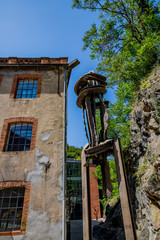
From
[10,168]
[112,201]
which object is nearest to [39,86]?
[10,168]

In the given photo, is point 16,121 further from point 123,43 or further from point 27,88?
point 123,43

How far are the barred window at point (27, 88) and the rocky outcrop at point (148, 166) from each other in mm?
6479

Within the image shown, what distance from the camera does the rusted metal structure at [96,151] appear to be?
3609mm

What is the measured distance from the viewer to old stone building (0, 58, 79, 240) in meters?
6.19

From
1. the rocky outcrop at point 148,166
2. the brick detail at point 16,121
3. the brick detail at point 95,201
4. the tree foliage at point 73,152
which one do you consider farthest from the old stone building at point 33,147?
the tree foliage at point 73,152

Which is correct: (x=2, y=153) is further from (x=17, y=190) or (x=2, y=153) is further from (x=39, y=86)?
(x=39, y=86)

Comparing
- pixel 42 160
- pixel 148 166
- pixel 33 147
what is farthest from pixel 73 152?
pixel 148 166

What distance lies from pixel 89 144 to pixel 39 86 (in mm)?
6394

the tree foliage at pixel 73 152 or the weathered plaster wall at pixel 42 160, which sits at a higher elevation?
the tree foliage at pixel 73 152

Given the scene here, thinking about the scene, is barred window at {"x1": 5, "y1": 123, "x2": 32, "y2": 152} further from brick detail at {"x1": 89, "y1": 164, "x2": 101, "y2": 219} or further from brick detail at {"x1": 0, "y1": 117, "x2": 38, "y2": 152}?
brick detail at {"x1": 89, "y1": 164, "x2": 101, "y2": 219}

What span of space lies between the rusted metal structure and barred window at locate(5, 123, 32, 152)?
4.11 meters

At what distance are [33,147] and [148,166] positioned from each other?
5.56 m

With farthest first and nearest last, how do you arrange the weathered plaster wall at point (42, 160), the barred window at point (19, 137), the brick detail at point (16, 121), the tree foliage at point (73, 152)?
the tree foliage at point (73, 152) < the barred window at point (19, 137) < the brick detail at point (16, 121) < the weathered plaster wall at point (42, 160)

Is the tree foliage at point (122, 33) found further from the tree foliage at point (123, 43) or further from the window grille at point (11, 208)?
the window grille at point (11, 208)
